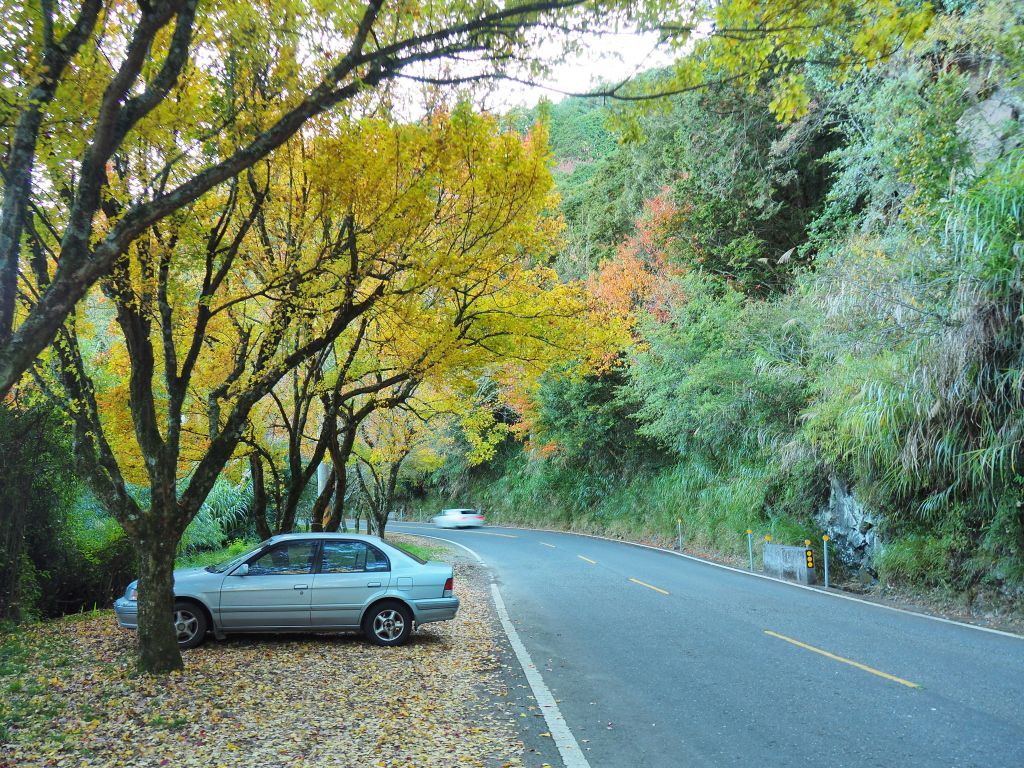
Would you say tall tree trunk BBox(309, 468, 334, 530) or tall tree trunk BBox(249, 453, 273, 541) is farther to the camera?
tall tree trunk BBox(309, 468, 334, 530)

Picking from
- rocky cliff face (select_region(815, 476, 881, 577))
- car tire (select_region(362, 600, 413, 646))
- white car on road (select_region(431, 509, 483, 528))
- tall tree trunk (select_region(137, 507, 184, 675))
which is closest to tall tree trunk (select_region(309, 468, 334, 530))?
car tire (select_region(362, 600, 413, 646))

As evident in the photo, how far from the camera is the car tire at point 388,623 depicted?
9.23 meters

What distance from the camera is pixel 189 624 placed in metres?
8.98

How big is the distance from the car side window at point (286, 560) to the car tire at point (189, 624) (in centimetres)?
80

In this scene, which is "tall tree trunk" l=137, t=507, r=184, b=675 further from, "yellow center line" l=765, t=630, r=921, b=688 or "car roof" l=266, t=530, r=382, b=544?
"yellow center line" l=765, t=630, r=921, b=688

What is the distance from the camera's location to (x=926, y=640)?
9148mm

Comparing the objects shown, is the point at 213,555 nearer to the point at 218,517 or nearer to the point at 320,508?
the point at 218,517

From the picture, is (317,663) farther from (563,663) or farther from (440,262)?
(440,262)

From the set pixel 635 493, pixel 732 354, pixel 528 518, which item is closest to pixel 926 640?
pixel 732 354

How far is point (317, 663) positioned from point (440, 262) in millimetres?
5129

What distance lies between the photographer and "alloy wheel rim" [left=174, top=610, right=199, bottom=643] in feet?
29.3

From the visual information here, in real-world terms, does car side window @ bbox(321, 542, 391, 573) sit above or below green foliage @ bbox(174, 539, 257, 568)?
above

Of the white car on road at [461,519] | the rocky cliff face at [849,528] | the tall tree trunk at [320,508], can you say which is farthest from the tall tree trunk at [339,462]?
the white car on road at [461,519]

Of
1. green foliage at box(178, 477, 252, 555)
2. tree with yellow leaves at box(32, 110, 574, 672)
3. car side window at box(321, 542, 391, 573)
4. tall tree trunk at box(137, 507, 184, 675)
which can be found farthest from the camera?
green foliage at box(178, 477, 252, 555)
